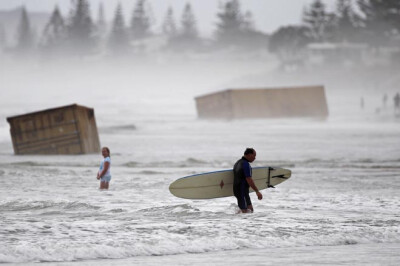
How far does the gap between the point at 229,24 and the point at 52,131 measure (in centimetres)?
11066

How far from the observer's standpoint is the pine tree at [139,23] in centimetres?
14862

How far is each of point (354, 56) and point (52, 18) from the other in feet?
254

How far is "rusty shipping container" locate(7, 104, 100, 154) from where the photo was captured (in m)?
19.5

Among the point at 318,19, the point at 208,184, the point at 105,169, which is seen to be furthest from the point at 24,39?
the point at 208,184

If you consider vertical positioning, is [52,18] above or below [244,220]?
above

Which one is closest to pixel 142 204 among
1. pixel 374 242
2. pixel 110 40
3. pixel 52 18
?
pixel 374 242

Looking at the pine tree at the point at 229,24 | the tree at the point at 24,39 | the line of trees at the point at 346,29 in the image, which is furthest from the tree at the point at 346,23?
the tree at the point at 24,39

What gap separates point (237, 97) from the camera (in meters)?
40.3

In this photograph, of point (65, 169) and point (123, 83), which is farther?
point (123, 83)

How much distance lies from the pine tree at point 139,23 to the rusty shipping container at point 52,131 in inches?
5145

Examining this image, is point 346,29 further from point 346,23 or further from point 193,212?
point 193,212

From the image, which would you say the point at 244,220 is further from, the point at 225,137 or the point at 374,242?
the point at 225,137

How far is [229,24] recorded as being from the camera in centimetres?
12756

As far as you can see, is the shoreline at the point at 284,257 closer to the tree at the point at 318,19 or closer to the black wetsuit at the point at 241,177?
the black wetsuit at the point at 241,177
